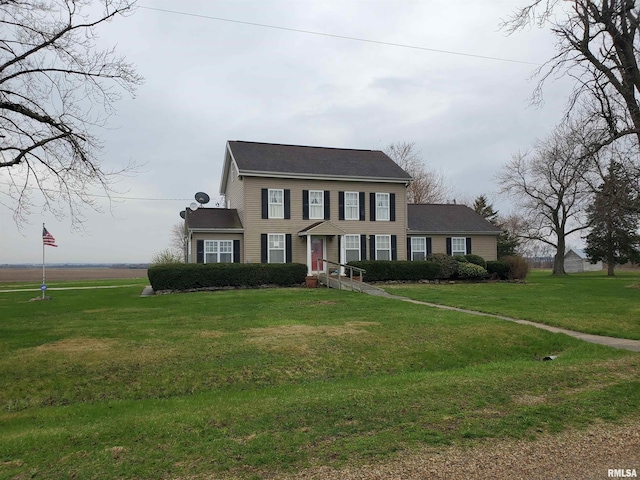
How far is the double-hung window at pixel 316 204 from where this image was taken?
26.8 metres

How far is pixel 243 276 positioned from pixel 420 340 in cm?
1467

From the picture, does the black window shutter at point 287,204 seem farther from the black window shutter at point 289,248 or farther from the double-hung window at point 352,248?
the double-hung window at point 352,248

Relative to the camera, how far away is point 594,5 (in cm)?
1346

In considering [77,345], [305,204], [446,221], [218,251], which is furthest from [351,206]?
[77,345]

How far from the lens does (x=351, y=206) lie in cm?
2752

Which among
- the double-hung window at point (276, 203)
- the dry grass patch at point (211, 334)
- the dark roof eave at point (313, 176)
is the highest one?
the dark roof eave at point (313, 176)

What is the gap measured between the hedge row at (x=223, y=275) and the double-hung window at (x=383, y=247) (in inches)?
215

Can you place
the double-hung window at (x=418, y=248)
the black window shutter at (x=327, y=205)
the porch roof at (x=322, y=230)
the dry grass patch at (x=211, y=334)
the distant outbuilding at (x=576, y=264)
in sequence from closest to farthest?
the dry grass patch at (x=211, y=334), the porch roof at (x=322, y=230), the black window shutter at (x=327, y=205), the double-hung window at (x=418, y=248), the distant outbuilding at (x=576, y=264)

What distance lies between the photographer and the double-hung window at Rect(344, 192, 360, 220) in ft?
89.8

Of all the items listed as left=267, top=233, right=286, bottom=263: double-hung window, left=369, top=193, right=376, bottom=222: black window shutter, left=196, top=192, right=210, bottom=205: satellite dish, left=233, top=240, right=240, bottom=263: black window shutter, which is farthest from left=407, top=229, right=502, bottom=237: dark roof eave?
left=196, top=192, right=210, bottom=205: satellite dish

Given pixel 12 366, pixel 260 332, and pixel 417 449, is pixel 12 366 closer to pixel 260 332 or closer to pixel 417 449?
pixel 260 332

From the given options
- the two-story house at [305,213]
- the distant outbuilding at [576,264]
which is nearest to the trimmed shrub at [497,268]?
the two-story house at [305,213]

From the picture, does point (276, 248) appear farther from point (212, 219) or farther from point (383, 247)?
point (383, 247)

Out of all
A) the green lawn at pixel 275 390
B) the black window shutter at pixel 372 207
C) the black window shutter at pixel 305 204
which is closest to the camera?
the green lawn at pixel 275 390
